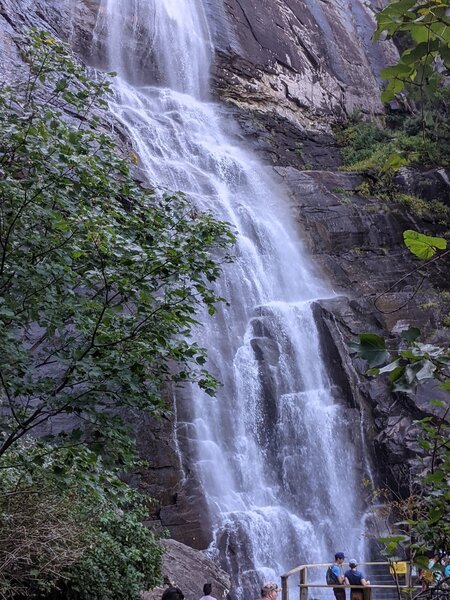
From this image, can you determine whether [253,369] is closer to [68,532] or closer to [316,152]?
[68,532]

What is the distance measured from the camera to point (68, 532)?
5.74 meters

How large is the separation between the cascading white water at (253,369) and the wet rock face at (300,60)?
295cm

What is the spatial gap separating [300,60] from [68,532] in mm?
27041

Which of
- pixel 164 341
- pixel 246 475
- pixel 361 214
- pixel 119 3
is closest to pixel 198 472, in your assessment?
pixel 246 475

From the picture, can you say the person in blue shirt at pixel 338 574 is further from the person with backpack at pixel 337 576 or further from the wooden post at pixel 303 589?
the wooden post at pixel 303 589

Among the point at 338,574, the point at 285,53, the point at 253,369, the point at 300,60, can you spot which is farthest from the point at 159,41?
the point at 338,574

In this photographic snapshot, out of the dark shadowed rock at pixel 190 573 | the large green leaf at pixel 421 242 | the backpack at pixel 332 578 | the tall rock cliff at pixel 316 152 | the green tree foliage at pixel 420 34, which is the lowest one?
the backpack at pixel 332 578

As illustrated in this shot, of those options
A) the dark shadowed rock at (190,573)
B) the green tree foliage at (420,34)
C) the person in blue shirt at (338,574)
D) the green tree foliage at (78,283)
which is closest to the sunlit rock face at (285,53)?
the dark shadowed rock at (190,573)

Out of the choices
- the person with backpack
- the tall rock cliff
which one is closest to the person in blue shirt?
the person with backpack

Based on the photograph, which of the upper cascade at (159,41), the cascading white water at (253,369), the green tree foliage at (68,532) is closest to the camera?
the green tree foliage at (68,532)

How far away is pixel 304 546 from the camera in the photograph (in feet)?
43.4

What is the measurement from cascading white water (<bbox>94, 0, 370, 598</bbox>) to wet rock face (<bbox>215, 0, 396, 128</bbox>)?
2948mm

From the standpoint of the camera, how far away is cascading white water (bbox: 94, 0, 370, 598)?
13164 millimetres

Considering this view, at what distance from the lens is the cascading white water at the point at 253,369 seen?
43.2 ft
